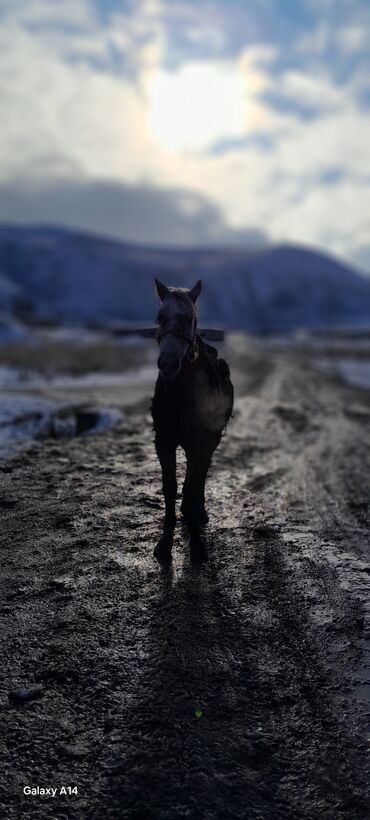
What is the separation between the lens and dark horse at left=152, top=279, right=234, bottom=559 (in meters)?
4.23

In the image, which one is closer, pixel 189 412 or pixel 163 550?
pixel 189 412

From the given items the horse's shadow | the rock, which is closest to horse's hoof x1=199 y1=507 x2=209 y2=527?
the horse's shadow

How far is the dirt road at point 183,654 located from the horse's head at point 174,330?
190cm

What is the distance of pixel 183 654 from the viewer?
337cm

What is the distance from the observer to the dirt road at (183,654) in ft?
8.05

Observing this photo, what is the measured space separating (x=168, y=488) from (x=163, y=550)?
1.93ft

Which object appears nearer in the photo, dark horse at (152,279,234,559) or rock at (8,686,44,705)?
rock at (8,686,44,705)

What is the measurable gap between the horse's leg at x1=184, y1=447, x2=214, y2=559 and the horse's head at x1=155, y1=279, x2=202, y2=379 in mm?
1071

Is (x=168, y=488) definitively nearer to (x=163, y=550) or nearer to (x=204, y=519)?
(x=163, y=550)

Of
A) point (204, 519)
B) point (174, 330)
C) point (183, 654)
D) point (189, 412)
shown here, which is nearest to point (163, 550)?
point (204, 519)

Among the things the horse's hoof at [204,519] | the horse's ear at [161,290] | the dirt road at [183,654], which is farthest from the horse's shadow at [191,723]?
the horse's ear at [161,290]

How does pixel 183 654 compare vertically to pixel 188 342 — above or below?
below

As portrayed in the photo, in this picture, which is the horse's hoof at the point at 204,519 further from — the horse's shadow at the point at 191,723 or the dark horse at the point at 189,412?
the horse's shadow at the point at 191,723

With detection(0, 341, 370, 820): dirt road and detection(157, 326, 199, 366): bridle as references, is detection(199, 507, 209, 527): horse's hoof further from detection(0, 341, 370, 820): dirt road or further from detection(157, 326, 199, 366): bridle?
detection(157, 326, 199, 366): bridle
